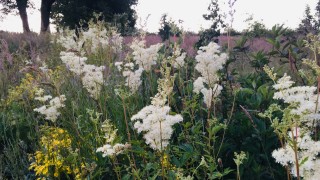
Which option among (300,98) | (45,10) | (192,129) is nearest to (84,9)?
(45,10)

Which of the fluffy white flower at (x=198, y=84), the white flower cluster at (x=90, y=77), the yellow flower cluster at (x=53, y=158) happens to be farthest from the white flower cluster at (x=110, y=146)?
the white flower cluster at (x=90, y=77)

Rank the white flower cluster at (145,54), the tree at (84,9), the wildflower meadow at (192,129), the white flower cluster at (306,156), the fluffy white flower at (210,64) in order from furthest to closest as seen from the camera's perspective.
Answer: the tree at (84,9) < the white flower cluster at (145,54) < the fluffy white flower at (210,64) < the wildflower meadow at (192,129) < the white flower cluster at (306,156)

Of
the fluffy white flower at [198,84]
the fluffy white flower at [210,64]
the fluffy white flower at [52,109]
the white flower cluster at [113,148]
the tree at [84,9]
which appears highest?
the tree at [84,9]

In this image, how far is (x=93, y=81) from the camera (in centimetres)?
273

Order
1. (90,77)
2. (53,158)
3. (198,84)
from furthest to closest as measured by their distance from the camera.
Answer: (90,77) → (53,158) → (198,84)

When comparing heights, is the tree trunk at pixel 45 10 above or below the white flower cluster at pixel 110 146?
above

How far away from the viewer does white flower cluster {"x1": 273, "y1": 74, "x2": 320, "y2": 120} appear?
1.31m

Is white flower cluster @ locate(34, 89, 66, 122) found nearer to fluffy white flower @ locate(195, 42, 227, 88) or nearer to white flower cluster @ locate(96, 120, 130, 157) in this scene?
white flower cluster @ locate(96, 120, 130, 157)

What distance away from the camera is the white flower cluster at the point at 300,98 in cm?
131

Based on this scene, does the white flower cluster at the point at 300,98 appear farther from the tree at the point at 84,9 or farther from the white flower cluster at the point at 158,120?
the tree at the point at 84,9

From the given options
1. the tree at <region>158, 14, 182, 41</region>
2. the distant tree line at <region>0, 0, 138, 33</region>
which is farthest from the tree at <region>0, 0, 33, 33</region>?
the tree at <region>158, 14, 182, 41</region>

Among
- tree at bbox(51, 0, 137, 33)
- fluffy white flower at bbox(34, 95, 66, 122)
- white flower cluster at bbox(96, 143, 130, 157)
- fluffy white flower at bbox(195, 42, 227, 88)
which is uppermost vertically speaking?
tree at bbox(51, 0, 137, 33)

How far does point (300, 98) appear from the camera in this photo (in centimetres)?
136

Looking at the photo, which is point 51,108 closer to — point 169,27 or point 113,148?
point 113,148
